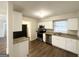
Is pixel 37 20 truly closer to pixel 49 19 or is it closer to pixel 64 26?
pixel 49 19

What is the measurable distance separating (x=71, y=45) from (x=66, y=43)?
1.01 ft

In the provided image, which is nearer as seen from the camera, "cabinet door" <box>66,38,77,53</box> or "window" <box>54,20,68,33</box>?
"cabinet door" <box>66,38,77,53</box>

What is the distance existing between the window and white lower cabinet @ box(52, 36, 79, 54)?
68 cm

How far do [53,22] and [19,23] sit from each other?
3.07 m

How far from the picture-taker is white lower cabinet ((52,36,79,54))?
3.52 m

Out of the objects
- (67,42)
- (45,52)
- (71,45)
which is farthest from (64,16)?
(45,52)

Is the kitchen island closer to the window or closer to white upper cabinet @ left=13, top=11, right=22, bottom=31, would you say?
the window

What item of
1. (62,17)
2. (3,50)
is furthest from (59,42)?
(3,50)

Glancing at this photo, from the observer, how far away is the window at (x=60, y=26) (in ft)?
15.7

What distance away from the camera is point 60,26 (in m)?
5.18

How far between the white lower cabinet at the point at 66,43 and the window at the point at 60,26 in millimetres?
682

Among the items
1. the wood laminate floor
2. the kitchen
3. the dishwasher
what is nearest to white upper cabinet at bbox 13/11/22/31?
the kitchen

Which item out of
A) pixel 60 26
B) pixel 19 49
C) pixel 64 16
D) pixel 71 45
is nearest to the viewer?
pixel 19 49

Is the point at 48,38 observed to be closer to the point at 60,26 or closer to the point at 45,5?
the point at 60,26
